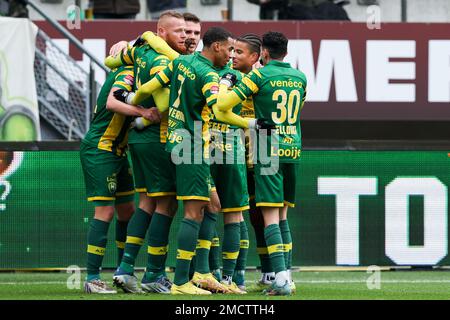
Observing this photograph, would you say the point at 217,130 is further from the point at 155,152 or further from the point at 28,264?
the point at 28,264

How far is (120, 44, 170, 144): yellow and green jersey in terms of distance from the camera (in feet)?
35.0

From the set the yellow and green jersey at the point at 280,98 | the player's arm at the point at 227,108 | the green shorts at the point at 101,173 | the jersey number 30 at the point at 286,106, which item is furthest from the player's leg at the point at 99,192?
the jersey number 30 at the point at 286,106

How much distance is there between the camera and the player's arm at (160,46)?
1077 cm

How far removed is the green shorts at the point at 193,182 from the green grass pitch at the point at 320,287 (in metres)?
0.83

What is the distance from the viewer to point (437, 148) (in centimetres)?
1409

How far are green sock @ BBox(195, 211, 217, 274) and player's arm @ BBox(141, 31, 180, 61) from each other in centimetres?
140

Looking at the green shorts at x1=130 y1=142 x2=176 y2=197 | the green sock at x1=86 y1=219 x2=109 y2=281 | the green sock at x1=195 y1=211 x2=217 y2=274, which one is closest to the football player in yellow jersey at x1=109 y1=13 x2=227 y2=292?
the green sock at x1=195 y1=211 x2=217 y2=274

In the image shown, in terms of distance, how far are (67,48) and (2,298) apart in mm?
6247

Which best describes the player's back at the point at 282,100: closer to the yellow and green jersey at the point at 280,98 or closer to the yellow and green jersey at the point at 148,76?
the yellow and green jersey at the point at 280,98

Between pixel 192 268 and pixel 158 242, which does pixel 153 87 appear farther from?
pixel 192 268

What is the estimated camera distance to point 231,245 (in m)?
10.8

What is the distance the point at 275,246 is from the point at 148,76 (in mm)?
1824

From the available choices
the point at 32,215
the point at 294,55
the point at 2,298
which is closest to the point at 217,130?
the point at 2,298

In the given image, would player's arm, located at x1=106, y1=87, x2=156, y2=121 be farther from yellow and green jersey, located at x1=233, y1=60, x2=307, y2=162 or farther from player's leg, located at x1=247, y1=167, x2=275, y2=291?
player's leg, located at x1=247, y1=167, x2=275, y2=291
